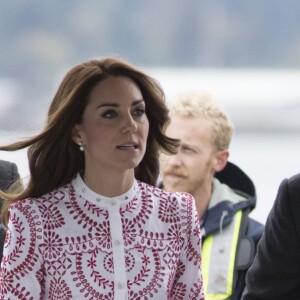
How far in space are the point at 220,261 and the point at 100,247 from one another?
842 millimetres

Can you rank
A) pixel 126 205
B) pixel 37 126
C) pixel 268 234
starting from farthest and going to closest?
pixel 37 126
pixel 126 205
pixel 268 234

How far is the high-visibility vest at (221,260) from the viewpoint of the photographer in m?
2.63

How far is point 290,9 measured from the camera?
3812mm

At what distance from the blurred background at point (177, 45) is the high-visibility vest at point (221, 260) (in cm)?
99

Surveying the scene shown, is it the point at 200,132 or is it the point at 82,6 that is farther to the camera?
the point at 82,6

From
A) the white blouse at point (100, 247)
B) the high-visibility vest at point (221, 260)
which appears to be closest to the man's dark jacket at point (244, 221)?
the high-visibility vest at point (221, 260)

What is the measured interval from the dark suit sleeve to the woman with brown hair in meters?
0.19

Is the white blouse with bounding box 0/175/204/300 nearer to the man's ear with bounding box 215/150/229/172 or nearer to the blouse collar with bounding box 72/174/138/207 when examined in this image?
the blouse collar with bounding box 72/174/138/207

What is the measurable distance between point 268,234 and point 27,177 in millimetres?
495

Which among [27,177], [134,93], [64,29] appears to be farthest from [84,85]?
[64,29]

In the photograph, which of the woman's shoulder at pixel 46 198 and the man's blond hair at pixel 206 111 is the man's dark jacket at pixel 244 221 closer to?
the man's blond hair at pixel 206 111

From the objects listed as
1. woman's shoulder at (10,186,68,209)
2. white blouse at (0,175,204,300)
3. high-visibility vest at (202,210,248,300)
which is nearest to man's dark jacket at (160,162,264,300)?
high-visibility vest at (202,210,248,300)

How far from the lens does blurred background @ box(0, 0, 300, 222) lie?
371 centimetres

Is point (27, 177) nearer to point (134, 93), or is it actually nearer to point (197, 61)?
point (134, 93)
